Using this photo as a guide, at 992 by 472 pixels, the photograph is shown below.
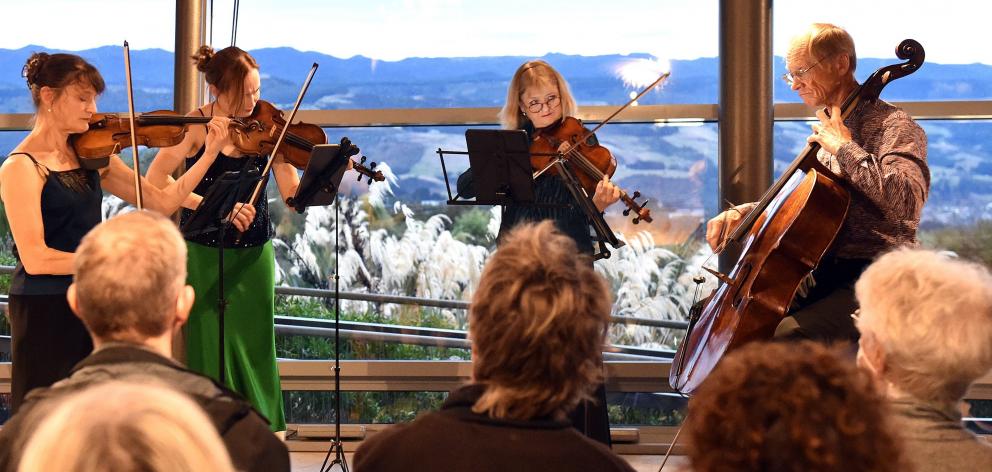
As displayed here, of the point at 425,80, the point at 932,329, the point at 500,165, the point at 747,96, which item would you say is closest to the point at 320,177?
the point at 500,165

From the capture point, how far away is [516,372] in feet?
5.41

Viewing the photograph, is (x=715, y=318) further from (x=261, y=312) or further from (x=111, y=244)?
(x=111, y=244)

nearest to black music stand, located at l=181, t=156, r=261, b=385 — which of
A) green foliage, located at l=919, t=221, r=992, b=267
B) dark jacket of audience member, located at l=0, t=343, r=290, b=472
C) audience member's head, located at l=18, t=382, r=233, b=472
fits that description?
dark jacket of audience member, located at l=0, t=343, r=290, b=472

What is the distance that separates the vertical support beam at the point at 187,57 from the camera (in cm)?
471

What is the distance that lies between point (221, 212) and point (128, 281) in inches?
63.3

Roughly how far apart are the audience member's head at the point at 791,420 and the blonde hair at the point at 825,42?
208cm

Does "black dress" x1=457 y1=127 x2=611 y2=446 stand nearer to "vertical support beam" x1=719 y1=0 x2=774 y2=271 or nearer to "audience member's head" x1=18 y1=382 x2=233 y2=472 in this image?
"vertical support beam" x1=719 y1=0 x2=774 y2=271

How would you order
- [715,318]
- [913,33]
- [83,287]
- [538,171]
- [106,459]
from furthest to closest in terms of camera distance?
[913,33]
[538,171]
[715,318]
[83,287]
[106,459]

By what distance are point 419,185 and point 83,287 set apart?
9.85ft

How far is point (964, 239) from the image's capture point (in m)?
4.62

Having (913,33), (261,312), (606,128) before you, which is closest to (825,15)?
(913,33)

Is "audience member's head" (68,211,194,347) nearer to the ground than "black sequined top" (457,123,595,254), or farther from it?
nearer to the ground

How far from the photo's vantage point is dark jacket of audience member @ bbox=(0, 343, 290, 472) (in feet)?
5.53

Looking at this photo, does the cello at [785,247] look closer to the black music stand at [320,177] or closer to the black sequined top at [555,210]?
the black sequined top at [555,210]
